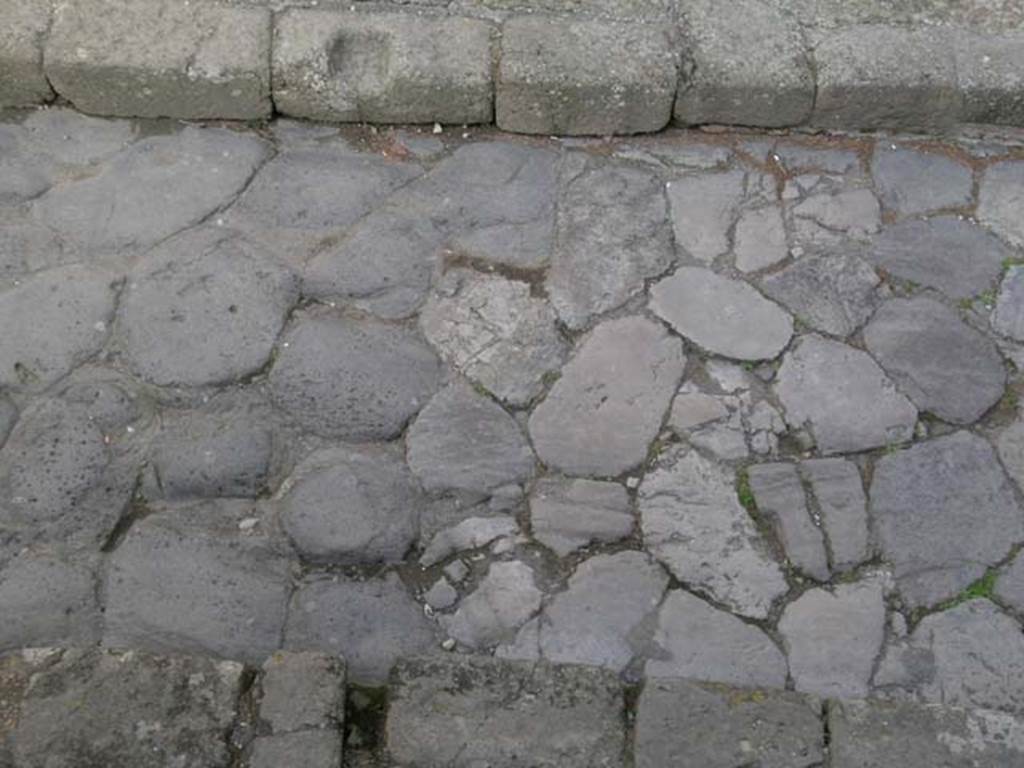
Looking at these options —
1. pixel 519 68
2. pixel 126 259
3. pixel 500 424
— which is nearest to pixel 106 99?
pixel 126 259

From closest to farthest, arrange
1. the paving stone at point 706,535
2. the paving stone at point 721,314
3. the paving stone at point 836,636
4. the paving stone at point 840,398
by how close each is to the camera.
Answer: the paving stone at point 836,636, the paving stone at point 706,535, the paving stone at point 840,398, the paving stone at point 721,314

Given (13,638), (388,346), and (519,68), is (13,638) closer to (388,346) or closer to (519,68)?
(388,346)

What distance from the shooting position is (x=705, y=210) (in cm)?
388

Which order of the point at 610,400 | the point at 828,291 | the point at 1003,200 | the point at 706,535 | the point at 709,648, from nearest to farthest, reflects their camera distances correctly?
the point at 709,648, the point at 706,535, the point at 610,400, the point at 828,291, the point at 1003,200

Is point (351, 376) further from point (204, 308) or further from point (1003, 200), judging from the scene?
point (1003, 200)

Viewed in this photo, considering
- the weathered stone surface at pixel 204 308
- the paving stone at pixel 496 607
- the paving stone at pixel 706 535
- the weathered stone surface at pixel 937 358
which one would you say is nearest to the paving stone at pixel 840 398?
the weathered stone surface at pixel 937 358

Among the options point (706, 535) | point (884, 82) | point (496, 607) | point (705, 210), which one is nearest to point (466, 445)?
point (496, 607)

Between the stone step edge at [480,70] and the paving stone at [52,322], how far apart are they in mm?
682

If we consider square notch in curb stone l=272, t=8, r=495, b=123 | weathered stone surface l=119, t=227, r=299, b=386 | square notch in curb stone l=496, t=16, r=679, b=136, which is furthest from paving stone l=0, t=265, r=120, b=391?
square notch in curb stone l=496, t=16, r=679, b=136

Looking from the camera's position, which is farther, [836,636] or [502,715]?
[836,636]

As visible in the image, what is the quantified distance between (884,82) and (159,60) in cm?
214

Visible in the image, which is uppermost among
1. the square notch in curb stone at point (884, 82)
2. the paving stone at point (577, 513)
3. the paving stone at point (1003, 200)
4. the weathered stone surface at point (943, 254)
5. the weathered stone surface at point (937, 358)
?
the square notch in curb stone at point (884, 82)

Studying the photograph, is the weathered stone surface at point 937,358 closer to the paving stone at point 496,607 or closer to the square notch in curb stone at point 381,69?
the paving stone at point 496,607

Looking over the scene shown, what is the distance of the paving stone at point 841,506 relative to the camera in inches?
125
